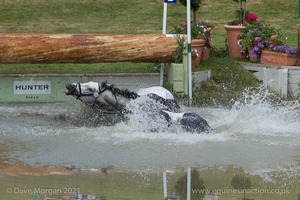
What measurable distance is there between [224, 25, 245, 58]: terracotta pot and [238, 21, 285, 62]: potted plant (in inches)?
8.2

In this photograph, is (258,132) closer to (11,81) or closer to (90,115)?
(90,115)

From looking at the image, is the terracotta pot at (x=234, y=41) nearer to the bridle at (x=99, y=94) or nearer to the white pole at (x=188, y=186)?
the bridle at (x=99, y=94)

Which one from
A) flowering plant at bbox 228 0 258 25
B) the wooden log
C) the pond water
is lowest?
the pond water

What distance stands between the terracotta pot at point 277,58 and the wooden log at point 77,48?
1825 mm

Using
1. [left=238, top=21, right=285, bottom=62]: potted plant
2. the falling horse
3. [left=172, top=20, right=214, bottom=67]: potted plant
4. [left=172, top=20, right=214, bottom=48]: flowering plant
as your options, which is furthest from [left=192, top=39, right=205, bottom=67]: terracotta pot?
the falling horse

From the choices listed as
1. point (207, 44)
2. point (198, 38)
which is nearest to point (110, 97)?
point (198, 38)

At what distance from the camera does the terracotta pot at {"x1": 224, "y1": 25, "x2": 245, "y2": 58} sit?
578 inches

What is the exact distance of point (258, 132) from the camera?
10.9 meters

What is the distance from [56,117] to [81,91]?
1001 mm

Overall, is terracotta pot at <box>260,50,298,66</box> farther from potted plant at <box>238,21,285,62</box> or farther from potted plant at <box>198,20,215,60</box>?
potted plant at <box>198,20,215,60</box>

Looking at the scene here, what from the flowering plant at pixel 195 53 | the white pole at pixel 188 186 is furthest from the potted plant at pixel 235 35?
the white pole at pixel 188 186

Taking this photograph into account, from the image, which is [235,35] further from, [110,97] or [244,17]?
[110,97]

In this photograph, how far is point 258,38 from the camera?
14195 mm

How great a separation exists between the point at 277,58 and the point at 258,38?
0.52m
